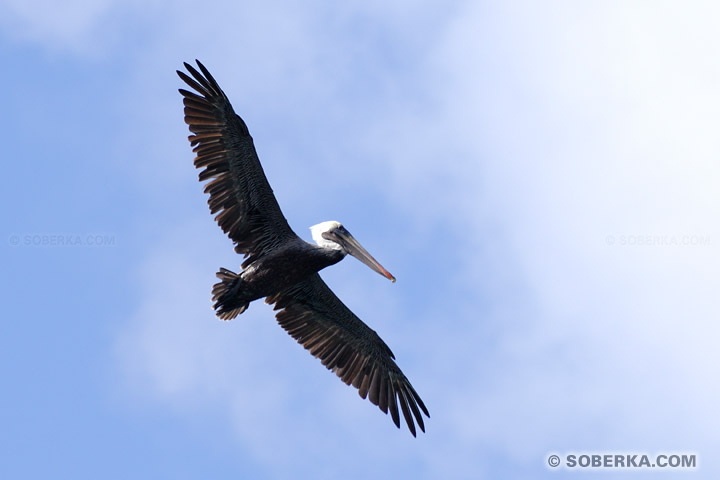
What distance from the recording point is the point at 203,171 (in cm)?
1758

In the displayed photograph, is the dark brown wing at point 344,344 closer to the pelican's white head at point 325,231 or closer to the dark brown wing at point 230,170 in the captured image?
the pelican's white head at point 325,231

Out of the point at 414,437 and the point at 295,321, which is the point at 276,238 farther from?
the point at 414,437

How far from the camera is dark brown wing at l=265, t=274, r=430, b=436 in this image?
62.7 feet

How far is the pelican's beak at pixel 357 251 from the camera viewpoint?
18234mm

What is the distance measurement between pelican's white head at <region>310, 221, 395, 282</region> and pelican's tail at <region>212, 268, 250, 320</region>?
1521 mm

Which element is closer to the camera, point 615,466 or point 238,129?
point 238,129

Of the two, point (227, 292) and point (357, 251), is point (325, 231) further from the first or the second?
point (227, 292)

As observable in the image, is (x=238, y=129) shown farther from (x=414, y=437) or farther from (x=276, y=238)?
(x=414, y=437)

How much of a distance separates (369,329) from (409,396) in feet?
4.40

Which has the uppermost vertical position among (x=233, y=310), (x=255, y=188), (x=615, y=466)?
(x=615, y=466)

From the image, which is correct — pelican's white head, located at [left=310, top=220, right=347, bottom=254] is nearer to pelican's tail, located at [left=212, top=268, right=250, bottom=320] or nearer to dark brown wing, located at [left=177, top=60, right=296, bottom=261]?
dark brown wing, located at [left=177, top=60, right=296, bottom=261]

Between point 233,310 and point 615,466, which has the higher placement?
point 615,466

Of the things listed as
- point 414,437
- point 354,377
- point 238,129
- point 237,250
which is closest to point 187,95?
point 238,129

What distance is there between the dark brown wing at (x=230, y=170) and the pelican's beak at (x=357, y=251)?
0.98 meters
